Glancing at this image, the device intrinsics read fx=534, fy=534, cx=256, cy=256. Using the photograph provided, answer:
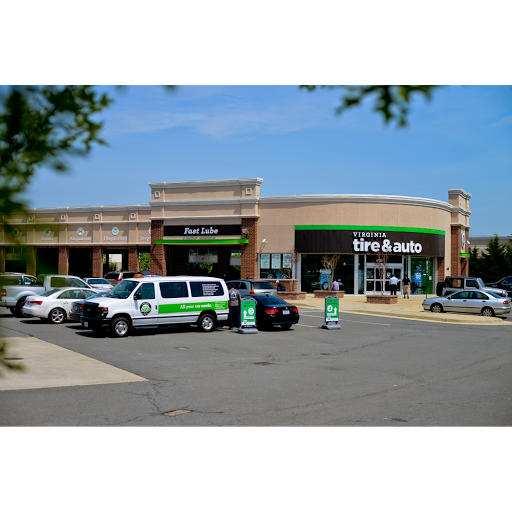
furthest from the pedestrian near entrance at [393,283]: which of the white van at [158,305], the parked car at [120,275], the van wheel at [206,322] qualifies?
the van wheel at [206,322]

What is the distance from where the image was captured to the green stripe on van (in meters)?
18.4

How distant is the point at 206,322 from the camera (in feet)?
64.1

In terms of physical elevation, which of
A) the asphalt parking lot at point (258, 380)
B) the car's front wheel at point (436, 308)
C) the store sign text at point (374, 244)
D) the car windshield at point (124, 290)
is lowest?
the asphalt parking lot at point (258, 380)

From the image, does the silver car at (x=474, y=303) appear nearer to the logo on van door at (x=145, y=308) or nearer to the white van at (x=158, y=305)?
the white van at (x=158, y=305)

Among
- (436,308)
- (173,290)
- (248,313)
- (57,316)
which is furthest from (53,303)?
(436,308)

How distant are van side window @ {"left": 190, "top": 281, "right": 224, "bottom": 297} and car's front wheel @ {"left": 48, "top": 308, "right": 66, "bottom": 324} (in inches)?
232

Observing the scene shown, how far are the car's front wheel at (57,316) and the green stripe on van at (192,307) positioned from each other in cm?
529

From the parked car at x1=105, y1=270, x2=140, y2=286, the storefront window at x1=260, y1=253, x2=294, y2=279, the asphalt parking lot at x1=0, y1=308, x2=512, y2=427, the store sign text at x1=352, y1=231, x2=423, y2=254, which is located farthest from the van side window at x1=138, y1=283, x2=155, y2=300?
the store sign text at x1=352, y1=231, x2=423, y2=254

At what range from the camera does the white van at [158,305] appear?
17516 millimetres

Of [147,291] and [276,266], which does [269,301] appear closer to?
[147,291]
